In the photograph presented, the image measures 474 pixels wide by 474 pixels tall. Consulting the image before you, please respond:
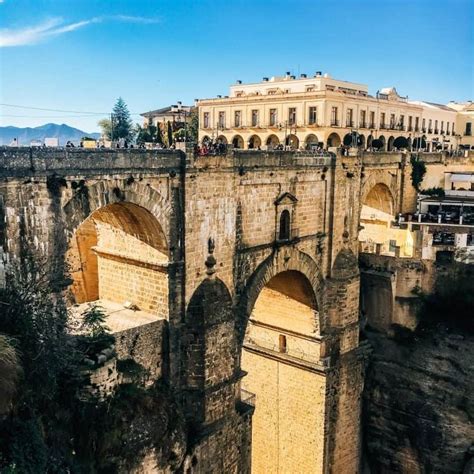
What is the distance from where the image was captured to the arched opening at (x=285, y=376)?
2341cm

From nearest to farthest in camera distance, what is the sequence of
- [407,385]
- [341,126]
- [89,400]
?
[89,400], [407,385], [341,126]

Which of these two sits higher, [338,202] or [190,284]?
[338,202]

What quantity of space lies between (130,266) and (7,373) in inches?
266

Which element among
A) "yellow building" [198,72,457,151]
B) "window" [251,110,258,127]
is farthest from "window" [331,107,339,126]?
"window" [251,110,258,127]

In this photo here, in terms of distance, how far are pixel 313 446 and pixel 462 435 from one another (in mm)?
6112

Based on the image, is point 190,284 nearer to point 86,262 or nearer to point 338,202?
point 86,262

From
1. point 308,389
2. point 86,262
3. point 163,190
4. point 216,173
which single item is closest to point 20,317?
point 163,190

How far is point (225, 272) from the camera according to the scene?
59.9 ft

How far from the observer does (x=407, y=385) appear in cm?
2523

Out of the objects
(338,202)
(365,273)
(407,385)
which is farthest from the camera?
(365,273)

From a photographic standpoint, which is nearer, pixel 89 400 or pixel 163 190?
pixel 89 400

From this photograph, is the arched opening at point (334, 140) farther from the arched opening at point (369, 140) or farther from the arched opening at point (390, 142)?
→ the arched opening at point (390, 142)

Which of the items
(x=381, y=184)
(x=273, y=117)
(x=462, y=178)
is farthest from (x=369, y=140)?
(x=381, y=184)

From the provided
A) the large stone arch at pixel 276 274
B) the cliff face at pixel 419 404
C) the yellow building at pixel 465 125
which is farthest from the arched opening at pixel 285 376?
the yellow building at pixel 465 125
